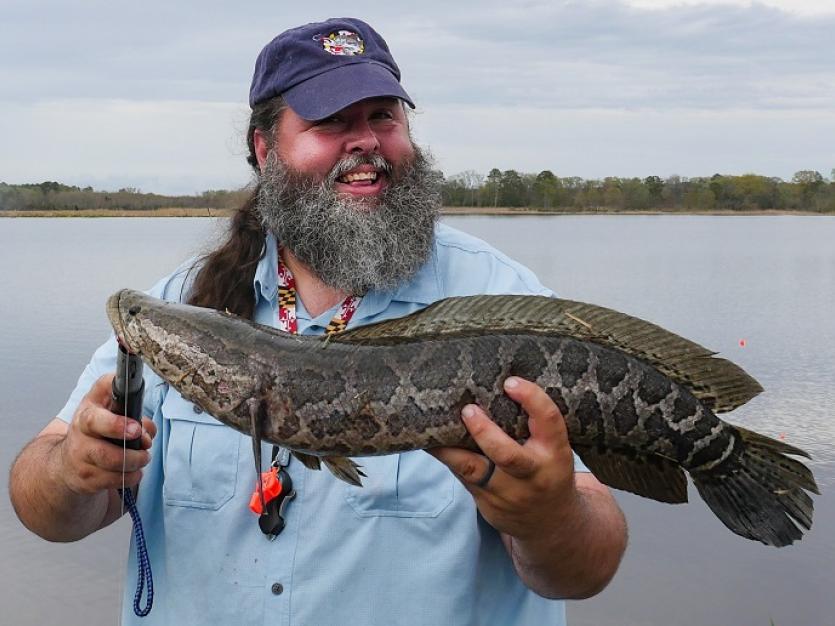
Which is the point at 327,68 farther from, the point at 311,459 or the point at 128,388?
the point at 311,459

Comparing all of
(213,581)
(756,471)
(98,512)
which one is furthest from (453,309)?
(98,512)

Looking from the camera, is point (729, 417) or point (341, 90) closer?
point (341, 90)

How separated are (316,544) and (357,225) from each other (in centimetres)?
147

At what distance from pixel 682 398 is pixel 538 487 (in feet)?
1.90

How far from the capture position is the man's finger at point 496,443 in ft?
9.55

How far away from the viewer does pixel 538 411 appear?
292cm

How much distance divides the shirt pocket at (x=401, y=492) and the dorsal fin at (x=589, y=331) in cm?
75

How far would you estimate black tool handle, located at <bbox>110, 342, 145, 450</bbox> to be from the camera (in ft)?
10.5

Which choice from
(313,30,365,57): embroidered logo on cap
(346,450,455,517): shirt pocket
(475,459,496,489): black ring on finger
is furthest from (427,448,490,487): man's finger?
(313,30,365,57): embroidered logo on cap

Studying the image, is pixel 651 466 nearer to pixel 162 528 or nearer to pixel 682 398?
pixel 682 398

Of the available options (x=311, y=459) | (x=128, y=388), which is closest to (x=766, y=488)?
(x=311, y=459)

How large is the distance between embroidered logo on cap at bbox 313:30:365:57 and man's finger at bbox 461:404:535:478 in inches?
81.7

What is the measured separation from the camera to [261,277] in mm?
4254

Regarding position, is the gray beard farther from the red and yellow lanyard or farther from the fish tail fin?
the fish tail fin
